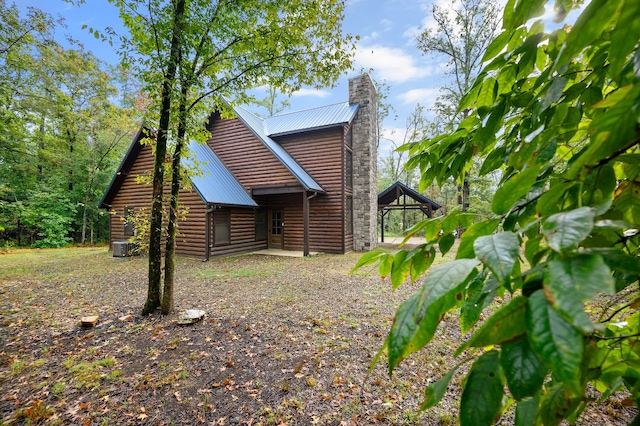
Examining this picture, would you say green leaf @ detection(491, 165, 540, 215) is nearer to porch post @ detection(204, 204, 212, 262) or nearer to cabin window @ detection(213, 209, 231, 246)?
porch post @ detection(204, 204, 212, 262)

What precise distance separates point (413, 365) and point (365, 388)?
31.2 inches

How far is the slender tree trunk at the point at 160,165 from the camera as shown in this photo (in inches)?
174

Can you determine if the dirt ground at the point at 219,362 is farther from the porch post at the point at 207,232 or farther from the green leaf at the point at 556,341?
the porch post at the point at 207,232

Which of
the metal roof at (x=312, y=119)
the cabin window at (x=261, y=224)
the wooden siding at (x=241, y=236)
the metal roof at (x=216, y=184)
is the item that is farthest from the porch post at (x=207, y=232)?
the metal roof at (x=312, y=119)

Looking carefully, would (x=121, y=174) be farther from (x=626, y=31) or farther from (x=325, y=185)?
(x=626, y=31)

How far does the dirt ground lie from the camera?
2.62 meters

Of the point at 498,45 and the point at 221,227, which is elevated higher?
the point at 498,45

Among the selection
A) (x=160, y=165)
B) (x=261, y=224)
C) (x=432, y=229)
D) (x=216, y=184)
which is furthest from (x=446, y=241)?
(x=261, y=224)

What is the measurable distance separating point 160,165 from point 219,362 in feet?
10.8

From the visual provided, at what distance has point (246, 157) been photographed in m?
13.1

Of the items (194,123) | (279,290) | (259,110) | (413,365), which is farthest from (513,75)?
(259,110)

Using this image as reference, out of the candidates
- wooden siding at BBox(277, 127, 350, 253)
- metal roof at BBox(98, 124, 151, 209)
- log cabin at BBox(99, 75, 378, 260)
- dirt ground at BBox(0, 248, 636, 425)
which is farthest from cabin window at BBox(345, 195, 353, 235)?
metal roof at BBox(98, 124, 151, 209)

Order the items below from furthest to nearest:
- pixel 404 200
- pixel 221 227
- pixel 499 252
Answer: pixel 404 200 < pixel 221 227 < pixel 499 252

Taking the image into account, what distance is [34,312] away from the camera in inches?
200
